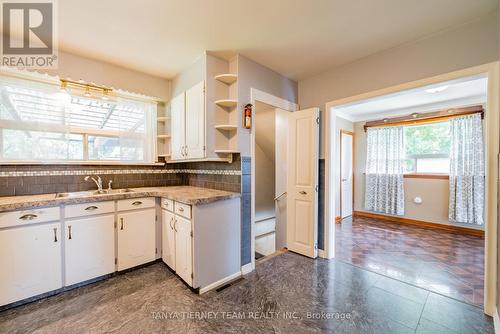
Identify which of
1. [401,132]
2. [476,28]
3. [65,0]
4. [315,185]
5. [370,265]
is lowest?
[370,265]

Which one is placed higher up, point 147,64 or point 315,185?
point 147,64

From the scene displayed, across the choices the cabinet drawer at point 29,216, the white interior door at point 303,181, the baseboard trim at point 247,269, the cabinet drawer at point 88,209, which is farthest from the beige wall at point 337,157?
the cabinet drawer at point 29,216

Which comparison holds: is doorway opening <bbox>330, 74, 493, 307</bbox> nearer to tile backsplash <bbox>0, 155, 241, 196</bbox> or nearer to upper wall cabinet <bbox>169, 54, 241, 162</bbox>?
upper wall cabinet <bbox>169, 54, 241, 162</bbox>

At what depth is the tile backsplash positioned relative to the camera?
2.14m

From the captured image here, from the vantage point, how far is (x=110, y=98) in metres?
2.67

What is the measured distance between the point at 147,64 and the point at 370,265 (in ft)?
12.6

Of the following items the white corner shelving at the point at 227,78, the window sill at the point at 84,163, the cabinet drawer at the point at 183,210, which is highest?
the white corner shelving at the point at 227,78

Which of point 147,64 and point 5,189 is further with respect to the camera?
point 147,64

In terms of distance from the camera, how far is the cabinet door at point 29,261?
1.72 metres

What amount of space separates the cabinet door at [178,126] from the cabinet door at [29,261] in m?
1.40

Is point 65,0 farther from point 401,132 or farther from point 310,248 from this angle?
point 401,132

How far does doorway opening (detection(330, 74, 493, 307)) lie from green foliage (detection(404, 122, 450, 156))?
0.05ft

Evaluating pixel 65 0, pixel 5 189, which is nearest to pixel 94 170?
pixel 5 189

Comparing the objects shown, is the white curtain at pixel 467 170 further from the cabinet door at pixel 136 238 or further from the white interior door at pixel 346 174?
the cabinet door at pixel 136 238
